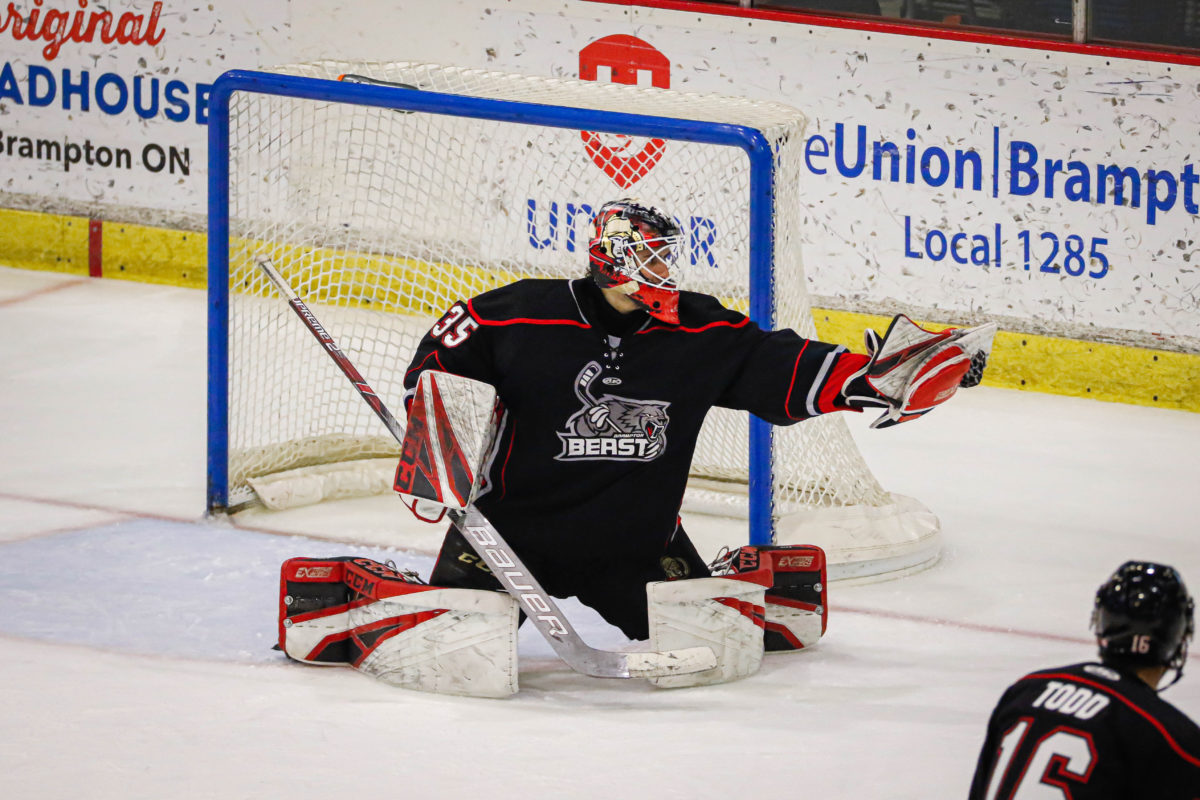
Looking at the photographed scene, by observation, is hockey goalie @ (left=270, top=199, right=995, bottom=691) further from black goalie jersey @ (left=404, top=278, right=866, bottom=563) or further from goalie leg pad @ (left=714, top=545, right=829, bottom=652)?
goalie leg pad @ (left=714, top=545, right=829, bottom=652)

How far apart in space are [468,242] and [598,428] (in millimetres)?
1581

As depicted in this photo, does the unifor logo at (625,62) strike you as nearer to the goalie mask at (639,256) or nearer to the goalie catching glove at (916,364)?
the goalie mask at (639,256)

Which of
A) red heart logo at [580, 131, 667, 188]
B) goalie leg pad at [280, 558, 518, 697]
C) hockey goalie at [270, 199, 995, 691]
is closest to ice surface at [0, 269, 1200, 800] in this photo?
goalie leg pad at [280, 558, 518, 697]

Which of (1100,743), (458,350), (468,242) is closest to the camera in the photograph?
(1100,743)

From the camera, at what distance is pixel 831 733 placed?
3123 mm

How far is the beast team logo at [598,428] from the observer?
3.28 m

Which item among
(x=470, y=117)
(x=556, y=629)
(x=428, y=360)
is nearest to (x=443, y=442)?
(x=428, y=360)

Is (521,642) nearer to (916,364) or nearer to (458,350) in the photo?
(458,350)

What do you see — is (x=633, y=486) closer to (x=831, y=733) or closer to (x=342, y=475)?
(x=831, y=733)

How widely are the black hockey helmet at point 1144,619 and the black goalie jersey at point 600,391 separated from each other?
132 centimetres

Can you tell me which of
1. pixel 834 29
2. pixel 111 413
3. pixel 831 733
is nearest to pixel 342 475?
pixel 111 413

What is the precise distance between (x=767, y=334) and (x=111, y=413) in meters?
2.63

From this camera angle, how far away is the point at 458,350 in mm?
3268

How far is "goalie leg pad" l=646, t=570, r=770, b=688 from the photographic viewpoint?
3.26 meters
